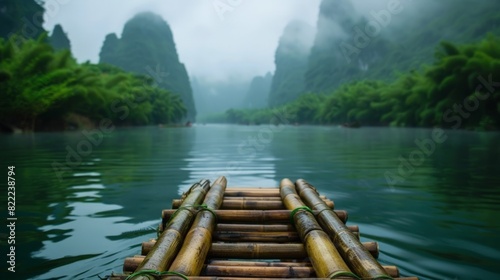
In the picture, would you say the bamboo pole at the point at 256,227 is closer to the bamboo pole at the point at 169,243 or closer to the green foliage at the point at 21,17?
the bamboo pole at the point at 169,243

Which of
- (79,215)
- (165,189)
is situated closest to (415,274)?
(79,215)

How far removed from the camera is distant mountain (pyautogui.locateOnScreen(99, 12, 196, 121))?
136750 mm

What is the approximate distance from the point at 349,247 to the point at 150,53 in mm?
148412

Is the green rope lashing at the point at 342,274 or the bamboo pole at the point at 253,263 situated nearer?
the green rope lashing at the point at 342,274

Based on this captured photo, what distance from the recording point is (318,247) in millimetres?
A: 2762

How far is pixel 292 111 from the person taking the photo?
3684 inches

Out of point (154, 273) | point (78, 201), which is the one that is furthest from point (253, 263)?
point (78, 201)

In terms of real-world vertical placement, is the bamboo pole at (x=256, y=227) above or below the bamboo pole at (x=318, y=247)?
below

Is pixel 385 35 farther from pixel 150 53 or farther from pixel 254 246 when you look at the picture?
pixel 254 246

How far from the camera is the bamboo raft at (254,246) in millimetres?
2461

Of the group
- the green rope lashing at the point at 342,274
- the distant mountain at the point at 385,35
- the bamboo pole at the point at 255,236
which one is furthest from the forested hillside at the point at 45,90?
the distant mountain at the point at 385,35

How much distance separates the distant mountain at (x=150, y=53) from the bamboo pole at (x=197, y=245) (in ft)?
405

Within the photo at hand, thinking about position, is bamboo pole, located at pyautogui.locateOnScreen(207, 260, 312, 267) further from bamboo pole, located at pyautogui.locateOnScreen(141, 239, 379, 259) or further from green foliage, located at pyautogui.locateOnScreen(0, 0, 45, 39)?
green foliage, located at pyautogui.locateOnScreen(0, 0, 45, 39)

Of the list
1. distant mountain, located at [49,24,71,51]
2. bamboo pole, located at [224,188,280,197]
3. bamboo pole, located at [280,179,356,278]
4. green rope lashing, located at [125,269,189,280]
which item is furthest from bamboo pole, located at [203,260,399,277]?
distant mountain, located at [49,24,71,51]
